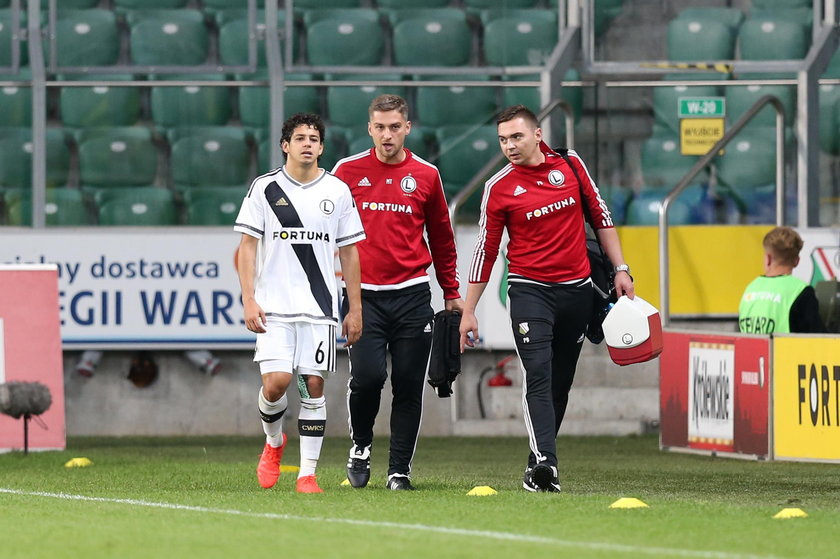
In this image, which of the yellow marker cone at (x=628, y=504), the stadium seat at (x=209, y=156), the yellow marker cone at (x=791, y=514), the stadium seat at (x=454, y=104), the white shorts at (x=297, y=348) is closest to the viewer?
the yellow marker cone at (x=791, y=514)

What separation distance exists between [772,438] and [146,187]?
6438 mm

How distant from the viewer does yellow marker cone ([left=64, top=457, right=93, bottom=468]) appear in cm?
1101

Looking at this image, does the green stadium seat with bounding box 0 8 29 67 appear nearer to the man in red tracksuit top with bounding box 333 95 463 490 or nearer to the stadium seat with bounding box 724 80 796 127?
the stadium seat with bounding box 724 80 796 127

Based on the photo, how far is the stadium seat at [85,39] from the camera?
15.5 m

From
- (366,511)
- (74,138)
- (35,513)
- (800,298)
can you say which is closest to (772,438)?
(800,298)

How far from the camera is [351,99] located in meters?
15.7

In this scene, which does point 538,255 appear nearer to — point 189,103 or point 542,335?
point 542,335

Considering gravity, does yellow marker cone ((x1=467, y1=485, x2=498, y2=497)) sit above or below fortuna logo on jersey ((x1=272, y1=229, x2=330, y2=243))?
below

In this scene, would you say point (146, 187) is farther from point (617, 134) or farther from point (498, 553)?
point (498, 553)

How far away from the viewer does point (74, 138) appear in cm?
1552

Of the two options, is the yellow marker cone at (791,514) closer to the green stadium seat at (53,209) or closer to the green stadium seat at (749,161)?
the green stadium seat at (749,161)

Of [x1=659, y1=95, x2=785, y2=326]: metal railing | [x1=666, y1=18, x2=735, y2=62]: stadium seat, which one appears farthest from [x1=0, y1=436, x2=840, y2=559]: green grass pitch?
[x1=666, y1=18, x2=735, y2=62]: stadium seat

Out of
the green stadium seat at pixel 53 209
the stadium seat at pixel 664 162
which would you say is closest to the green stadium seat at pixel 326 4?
the green stadium seat at pixel 53 209

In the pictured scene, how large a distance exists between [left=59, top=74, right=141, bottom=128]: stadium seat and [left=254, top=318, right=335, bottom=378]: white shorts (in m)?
7.76
